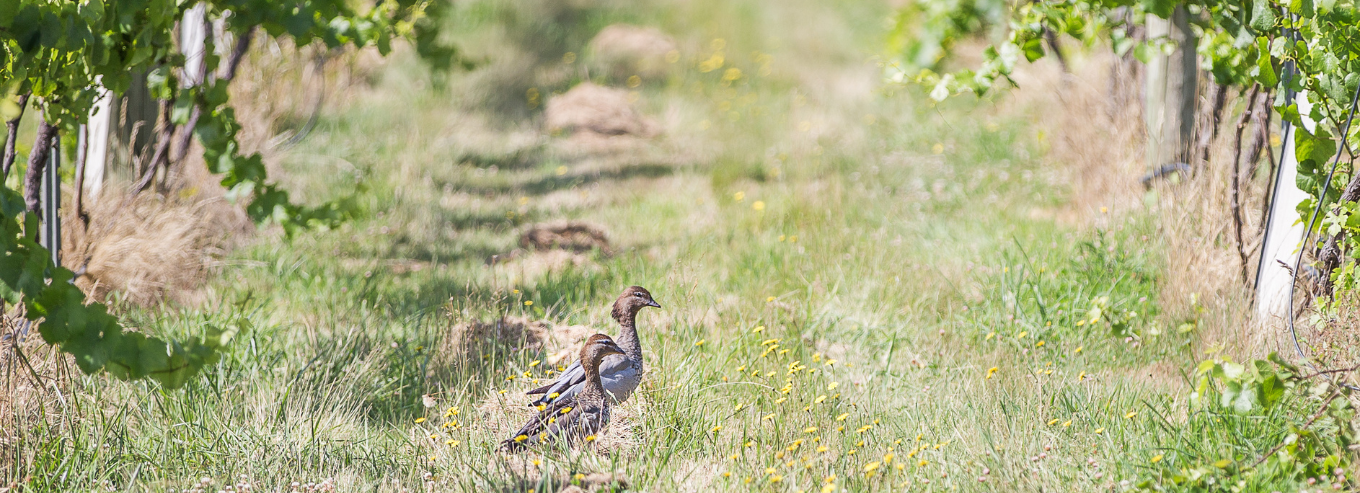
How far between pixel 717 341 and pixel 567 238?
6.10 feet

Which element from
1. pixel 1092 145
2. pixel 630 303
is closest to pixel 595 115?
pixel 1092 145

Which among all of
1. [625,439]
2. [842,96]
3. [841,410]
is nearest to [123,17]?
[625,439]

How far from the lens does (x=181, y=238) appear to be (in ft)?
14.6

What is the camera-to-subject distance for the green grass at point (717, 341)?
2.77 m

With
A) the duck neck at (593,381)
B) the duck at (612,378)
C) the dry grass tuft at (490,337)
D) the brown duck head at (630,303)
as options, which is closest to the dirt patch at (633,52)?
the dry grass tuft at (490,337)

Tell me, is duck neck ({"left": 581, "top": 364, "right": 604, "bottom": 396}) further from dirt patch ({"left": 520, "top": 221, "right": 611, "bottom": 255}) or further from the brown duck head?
dirt patch ({"left": 520, "top": 221, "right": 611, "bottom": 255})

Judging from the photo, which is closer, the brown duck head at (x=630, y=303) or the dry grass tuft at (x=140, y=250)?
the brown duck head at (x=630, y=303)

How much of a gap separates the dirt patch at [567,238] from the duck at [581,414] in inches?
82.3

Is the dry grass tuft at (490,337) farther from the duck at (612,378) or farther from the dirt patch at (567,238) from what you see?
the dirt patch at (567,238)

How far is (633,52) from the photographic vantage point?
944 centimetres

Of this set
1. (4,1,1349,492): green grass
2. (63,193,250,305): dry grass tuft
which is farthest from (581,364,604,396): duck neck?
(63,193,250,305): dry grass tuft

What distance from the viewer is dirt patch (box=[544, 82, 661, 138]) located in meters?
7.63

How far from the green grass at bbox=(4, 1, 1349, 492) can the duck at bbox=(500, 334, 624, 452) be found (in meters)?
0.07

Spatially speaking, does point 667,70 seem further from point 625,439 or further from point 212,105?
point 625,439
